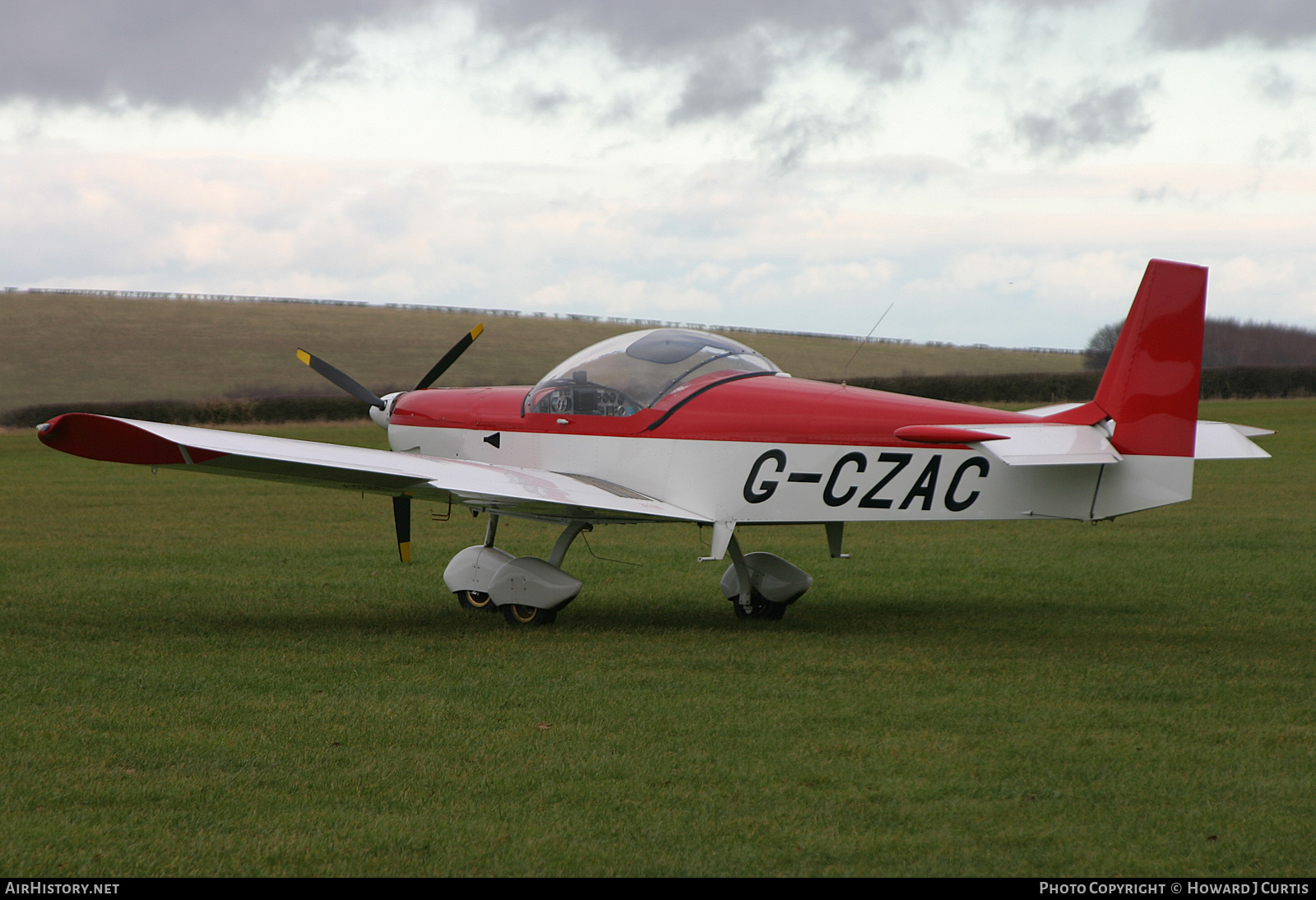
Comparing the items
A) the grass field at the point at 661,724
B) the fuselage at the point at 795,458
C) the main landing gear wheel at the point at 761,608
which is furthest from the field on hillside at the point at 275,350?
the main landing gear wheel at the point at 761,608

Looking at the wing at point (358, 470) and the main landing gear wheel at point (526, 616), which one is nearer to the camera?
the wing at point (358, 470)

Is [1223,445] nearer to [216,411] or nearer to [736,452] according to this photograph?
[736,452]

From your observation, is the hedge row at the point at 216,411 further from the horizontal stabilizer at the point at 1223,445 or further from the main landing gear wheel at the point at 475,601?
the horizontal stabilizer at the point at 1223,445

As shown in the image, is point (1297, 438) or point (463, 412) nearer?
point (463, 412)

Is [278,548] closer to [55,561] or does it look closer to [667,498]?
[55,561]

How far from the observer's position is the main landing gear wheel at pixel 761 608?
9.61m

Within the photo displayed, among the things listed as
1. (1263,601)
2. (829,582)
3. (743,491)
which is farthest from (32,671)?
(1263,601)

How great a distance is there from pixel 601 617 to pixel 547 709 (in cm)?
326

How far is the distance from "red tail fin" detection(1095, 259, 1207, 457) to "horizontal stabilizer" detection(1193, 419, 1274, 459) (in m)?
0.98

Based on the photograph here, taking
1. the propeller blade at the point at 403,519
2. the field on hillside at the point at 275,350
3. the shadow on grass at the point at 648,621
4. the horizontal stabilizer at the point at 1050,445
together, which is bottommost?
the shadow on grass at the point at 648,621

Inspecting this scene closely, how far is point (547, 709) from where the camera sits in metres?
6.39

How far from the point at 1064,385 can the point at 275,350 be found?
1462 inches

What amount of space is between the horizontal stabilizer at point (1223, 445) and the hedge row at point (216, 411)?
112ft

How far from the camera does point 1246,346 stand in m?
61.1
